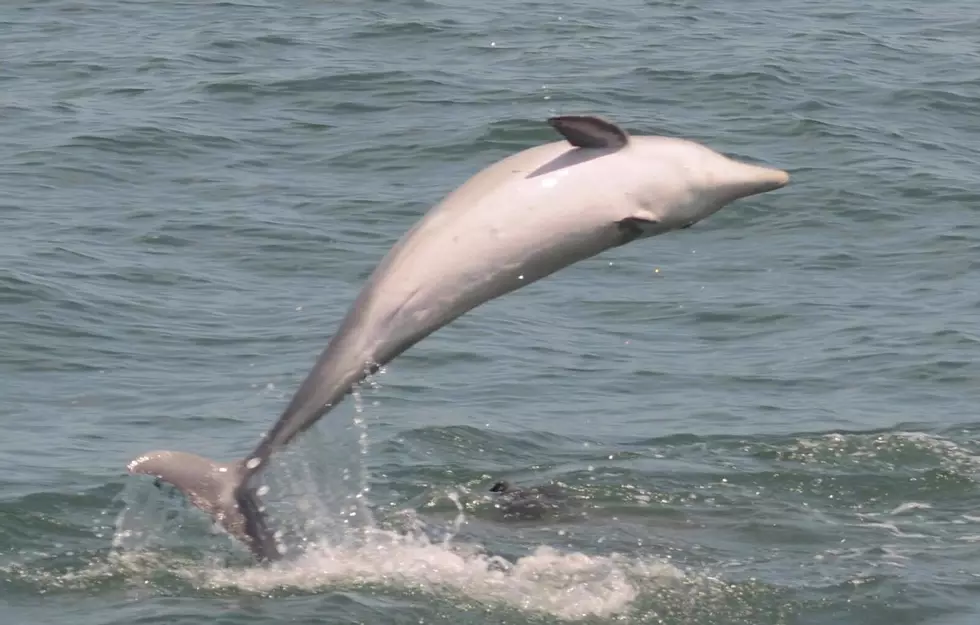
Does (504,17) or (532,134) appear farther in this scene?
(504,17)

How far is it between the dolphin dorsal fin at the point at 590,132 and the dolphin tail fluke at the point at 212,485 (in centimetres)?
235

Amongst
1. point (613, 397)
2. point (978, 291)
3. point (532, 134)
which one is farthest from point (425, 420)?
point (532, 134)

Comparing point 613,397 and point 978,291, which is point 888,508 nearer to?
point 613,397

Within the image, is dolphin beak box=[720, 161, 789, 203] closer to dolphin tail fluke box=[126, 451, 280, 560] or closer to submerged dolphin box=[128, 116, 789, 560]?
submerged dolphin box=[128, 116, 789, 560]

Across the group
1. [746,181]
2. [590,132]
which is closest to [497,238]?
[590,132]

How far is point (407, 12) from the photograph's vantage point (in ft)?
96.8

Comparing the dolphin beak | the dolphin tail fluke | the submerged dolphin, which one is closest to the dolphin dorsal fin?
the submerged dolphin

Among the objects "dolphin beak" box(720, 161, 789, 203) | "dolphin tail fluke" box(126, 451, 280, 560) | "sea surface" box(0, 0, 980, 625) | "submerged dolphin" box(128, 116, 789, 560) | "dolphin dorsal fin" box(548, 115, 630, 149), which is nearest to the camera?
"dolphin dorsal fin" box(548, 115, 630, 149)

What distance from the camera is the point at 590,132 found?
9.31m

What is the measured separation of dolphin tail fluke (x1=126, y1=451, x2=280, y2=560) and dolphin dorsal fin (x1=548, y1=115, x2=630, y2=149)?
7.72ft

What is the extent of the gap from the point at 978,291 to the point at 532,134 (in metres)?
6.59

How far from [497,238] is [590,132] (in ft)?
2.19

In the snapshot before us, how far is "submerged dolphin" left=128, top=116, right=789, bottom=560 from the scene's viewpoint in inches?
365

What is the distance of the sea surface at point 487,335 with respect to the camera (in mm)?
11000
